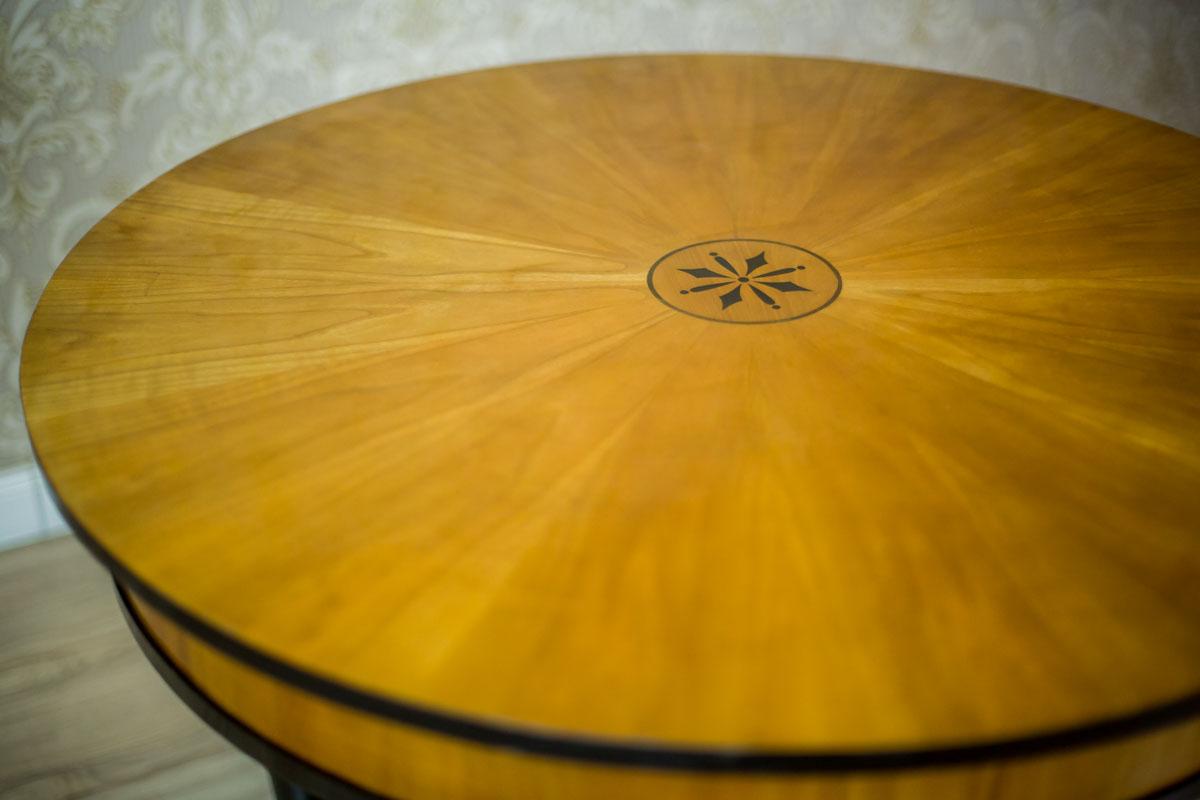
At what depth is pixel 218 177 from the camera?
3.07ft

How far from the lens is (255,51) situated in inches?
53.4

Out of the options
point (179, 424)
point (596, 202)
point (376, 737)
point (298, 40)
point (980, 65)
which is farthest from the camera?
point (980, 65)

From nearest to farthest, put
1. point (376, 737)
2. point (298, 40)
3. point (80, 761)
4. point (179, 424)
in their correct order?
1. point (376, 737)
2. point (179, 424)
3. point (80, 761)
4. point (298, 40)

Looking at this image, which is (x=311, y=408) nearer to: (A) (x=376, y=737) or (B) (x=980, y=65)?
(A) (x=376, y=737)

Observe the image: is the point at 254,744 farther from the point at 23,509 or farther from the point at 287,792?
the point at 23,509

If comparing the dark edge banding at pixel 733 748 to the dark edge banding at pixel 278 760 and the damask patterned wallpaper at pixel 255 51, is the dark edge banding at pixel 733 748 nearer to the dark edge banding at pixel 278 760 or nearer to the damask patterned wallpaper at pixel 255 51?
the dark edge banding at pixel 278 760

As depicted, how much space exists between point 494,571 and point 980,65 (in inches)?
56.6

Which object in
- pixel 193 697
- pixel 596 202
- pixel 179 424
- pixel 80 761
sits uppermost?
pixel 596 202

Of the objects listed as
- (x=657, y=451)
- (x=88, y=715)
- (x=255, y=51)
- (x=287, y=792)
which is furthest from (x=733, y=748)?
(x=255, y=51)

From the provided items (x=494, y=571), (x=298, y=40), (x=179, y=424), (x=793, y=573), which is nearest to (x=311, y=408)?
(x=179, y=424)

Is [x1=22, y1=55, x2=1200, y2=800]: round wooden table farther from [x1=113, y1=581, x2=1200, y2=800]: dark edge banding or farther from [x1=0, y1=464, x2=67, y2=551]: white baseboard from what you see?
[x1=0, y1=464, x2=67, y2=551]: white baseboard

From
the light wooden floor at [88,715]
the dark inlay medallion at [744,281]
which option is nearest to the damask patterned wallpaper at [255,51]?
the light wooden floor at [88,715]

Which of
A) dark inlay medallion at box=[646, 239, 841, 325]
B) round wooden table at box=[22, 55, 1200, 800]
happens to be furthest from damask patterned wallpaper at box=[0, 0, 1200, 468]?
dark inlay medallion at box=[646, 239, 841, 325]

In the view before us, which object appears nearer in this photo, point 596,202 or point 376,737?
point 376,737
